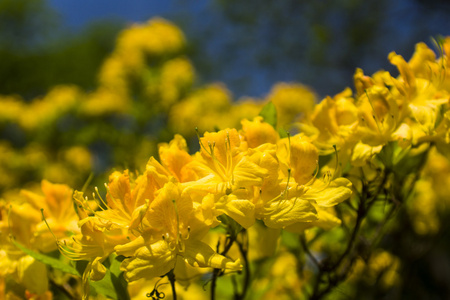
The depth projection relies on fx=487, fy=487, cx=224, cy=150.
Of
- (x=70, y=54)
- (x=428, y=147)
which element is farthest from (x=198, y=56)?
(x=428, y=147)

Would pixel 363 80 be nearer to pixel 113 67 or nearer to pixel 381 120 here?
pixel 381 120

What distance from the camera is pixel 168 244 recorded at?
65 centimetres

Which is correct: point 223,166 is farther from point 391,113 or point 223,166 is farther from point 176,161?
point 391,113

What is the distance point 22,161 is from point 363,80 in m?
4.25

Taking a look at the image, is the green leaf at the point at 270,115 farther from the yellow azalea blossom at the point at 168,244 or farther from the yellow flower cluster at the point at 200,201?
the yellow azalea blossom at the point at 168,244

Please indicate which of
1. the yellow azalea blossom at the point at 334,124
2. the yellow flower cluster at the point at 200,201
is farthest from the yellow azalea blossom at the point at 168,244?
the yellow azalea blossom at the point at 334,124

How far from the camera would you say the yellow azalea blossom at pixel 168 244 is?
0.63 meters

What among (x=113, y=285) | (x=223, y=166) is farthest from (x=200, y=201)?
(x=113, y=285)

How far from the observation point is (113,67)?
11.7 feet

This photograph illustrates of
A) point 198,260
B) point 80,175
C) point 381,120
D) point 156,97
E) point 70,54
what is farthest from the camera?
point 70,54

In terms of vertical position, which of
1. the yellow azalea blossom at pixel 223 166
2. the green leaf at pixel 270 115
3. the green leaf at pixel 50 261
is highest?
the green leaf at pixel 270 115

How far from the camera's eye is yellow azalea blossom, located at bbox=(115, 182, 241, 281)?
628mm

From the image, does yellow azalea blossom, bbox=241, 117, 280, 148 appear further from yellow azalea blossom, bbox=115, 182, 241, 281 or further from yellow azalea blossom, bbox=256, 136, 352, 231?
yellow azalea blossom, bbox=115, 182, 241, 281

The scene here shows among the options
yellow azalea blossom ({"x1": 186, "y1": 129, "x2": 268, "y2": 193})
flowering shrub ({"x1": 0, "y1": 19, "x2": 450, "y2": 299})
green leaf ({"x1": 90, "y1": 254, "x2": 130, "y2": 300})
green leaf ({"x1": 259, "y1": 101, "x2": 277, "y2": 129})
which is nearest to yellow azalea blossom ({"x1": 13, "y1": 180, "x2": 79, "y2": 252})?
flowering shrub ({"x1": 0, "y1": 19, "x2": 450, "y2": 299})
